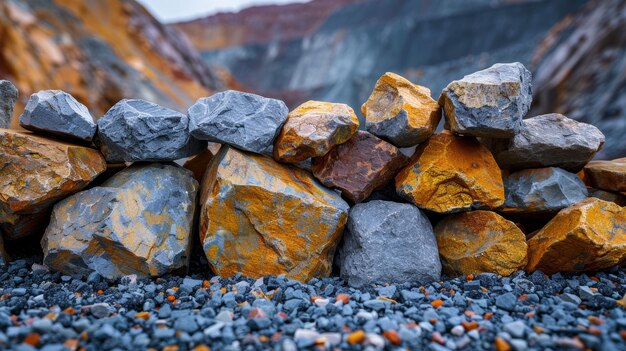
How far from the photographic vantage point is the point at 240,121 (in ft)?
8.61

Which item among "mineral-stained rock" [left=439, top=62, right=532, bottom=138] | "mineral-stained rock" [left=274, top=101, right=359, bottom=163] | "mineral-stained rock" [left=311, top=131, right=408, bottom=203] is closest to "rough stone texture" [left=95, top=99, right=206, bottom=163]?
"mineral-stained rock" [left=274, top=101, right=359, bottom=163]

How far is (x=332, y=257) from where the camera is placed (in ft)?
9.29

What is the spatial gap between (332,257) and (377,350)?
1.16m

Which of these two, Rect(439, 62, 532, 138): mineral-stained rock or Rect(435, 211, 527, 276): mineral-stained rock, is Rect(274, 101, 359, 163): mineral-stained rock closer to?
Rect(439, 62, 532, 138): mineral-stained rock

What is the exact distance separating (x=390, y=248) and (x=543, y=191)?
3.63ft

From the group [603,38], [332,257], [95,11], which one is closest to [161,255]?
[332,257]

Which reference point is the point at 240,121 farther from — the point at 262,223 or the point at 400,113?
the point at 400,113

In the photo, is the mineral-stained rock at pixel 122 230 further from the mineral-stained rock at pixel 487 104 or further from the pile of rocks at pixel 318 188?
the mineral-stained rock at pixel 487 104

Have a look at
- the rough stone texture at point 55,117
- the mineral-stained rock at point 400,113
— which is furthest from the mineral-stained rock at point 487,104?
the rough stone texture at point 55,117

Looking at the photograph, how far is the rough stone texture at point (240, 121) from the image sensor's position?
8.57 feet

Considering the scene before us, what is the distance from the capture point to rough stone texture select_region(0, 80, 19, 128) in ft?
9.36

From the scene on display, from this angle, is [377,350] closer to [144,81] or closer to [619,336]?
[619,336]

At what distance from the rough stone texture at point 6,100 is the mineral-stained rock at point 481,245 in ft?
10.4

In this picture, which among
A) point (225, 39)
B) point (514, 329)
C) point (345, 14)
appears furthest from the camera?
point (225, 39)
